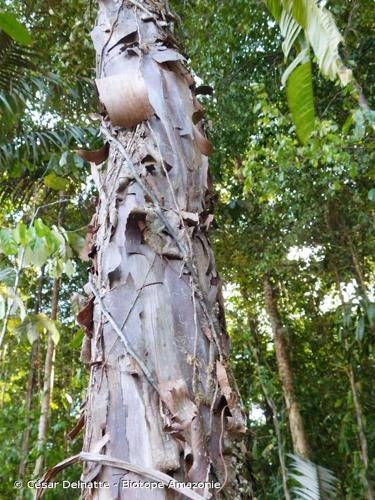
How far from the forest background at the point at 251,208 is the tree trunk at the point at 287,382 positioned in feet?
0.09

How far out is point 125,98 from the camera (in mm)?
941

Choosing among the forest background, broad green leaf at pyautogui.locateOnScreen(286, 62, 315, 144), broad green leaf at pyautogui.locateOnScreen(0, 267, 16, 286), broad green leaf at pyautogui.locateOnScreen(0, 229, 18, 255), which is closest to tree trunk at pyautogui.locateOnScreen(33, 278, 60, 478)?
the forest background

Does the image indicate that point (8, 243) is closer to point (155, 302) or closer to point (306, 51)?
point (155, 302)

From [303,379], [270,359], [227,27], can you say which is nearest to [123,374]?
[227,27]

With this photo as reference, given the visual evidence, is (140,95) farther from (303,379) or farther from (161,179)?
(303,379)

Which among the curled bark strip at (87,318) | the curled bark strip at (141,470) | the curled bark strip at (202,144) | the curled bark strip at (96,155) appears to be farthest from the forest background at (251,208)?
the curled bark strip at (141,470)

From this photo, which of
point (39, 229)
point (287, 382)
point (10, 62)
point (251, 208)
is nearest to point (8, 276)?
point (39, 229)

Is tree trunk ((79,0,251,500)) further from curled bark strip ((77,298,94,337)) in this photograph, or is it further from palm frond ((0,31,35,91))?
palm frond ((0,31,35,91))

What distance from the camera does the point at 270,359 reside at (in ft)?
20.3

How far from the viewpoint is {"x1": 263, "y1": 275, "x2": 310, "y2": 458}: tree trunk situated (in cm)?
446

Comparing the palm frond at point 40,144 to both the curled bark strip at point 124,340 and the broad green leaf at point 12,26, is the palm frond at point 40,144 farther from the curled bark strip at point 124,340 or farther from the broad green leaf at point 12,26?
the curled bark strip at point 124,340

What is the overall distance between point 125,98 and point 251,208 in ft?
12.2

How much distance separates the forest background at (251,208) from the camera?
7.10 ft

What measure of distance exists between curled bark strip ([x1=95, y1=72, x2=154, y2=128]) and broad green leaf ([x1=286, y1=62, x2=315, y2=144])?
30 centimetres
